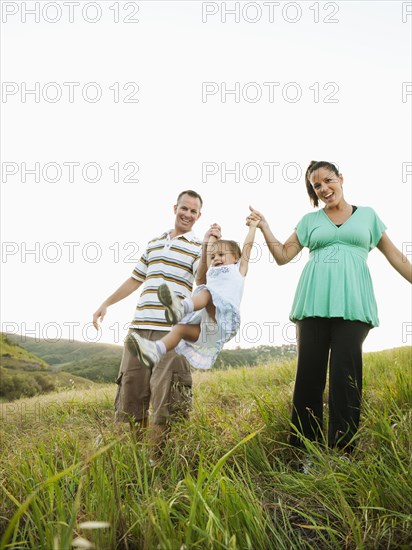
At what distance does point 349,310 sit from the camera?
3.53 m

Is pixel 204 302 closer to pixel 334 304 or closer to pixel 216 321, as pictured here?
pixel 216 321

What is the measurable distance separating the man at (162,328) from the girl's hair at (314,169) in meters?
1.00

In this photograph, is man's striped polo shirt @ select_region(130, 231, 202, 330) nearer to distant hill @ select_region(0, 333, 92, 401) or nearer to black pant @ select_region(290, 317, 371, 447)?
black pant @ select_region(290, 317, 371, 447)

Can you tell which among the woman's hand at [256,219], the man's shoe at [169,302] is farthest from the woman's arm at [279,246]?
the man's shoe at [169,302]

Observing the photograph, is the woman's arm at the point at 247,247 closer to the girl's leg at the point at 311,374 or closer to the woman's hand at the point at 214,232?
the woman's hand at the point at 214,232

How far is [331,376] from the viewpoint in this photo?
358 cm

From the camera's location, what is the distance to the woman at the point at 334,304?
3525 millimetres

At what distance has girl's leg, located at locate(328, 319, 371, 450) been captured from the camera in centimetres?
349

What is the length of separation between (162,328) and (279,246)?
1161 millimetres

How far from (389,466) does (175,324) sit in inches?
62.5

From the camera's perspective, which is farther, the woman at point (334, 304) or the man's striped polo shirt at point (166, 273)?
the man's striped polo shirt at point (166, 273)

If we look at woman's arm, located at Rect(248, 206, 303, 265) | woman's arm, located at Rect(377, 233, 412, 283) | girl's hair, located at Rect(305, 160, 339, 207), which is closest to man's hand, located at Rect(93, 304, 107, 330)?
woman's arm, located at Rect(248, 206, 303, 265)

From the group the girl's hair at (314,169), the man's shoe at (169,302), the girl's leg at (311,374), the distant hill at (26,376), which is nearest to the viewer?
the man's shoe at (169,302)

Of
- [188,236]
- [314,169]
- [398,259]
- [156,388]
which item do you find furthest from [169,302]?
[398,259]
